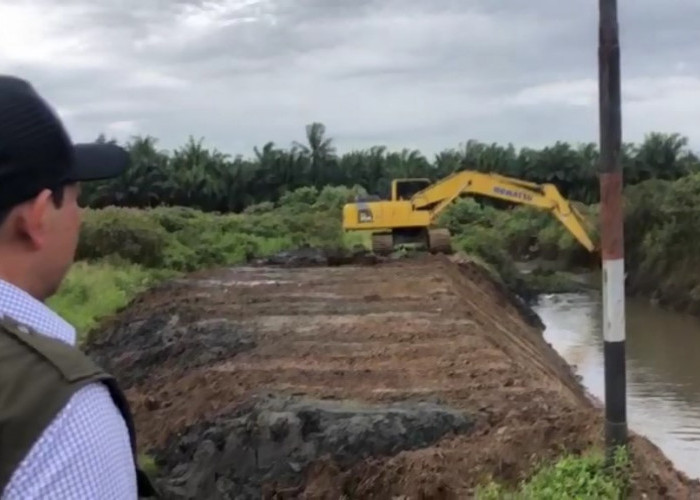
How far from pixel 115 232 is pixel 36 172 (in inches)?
994

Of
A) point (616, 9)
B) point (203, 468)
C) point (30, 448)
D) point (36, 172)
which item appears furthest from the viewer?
point (203, 468)

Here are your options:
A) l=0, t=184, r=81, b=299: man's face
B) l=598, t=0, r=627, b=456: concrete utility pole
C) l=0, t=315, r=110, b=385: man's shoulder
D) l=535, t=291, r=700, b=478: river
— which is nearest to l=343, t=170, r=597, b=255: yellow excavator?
l=535, t=291, r=700, b=478: river

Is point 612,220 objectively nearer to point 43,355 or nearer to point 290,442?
point 290,442

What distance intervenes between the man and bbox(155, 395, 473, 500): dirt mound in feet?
20.7

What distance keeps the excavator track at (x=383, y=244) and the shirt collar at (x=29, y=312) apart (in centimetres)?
2439

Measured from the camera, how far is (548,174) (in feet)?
213

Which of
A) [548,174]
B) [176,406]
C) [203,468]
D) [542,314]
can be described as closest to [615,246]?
[203,468]

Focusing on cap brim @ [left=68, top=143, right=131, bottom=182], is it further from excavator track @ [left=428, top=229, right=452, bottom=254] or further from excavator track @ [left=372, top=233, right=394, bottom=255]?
excavator track @ [left=428, top=229, right=452, bottom=254]

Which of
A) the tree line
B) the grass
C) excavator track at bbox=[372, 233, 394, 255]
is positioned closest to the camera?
the grass

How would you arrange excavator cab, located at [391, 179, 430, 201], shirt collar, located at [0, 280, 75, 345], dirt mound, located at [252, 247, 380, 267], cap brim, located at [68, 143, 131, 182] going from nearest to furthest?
1. shirt collar, located at [0, 280, 75, 345]
2. cap brim, located at [68, 143, 131, 182]
3. dirt mound, located at [252, 247, 380, 267]
4. excavator cab, located at [391, 179, 430, 201]

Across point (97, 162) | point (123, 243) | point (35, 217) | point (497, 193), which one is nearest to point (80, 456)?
point (35, 217)

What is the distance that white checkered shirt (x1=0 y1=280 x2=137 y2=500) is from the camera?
135 cm

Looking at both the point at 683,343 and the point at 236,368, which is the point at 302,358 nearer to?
the point at 236,368

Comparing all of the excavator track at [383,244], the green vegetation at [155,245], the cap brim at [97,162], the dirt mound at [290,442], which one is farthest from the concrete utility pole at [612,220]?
the excavator track at [383,244]
